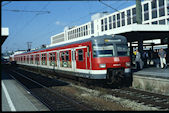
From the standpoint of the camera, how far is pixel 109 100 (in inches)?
384

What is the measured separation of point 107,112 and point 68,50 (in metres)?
8.80

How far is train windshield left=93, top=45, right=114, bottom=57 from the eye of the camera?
40.2ft

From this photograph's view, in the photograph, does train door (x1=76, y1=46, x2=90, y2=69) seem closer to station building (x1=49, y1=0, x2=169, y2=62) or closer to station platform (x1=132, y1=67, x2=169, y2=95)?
station platform (x1=132, y1=67, x2=169, y2=95)

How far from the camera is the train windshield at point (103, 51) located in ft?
40.2

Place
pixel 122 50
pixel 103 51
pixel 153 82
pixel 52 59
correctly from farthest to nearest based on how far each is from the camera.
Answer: pixel 52 59 < pixel 122 50 < pixel 103 51 < pixel 153 82

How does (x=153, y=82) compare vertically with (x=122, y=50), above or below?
below

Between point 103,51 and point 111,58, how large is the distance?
602 millimetres

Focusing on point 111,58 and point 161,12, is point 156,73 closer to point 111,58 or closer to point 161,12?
point 111,58

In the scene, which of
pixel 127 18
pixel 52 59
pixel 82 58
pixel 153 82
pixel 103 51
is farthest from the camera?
pixel 127 18

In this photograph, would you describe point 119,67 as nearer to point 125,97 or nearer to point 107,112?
point 125,97

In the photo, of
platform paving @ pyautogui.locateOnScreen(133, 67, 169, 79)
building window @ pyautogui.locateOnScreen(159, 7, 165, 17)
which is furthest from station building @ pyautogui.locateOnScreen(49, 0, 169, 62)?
platform paving @ pyautogui.locateOnScreen(133, 67, 169, 79)

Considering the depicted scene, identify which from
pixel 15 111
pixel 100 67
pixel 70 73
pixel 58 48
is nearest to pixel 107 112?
pixel 15 111

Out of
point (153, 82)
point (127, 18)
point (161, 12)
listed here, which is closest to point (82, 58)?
point (153, 82)

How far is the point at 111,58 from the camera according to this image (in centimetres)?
1238
